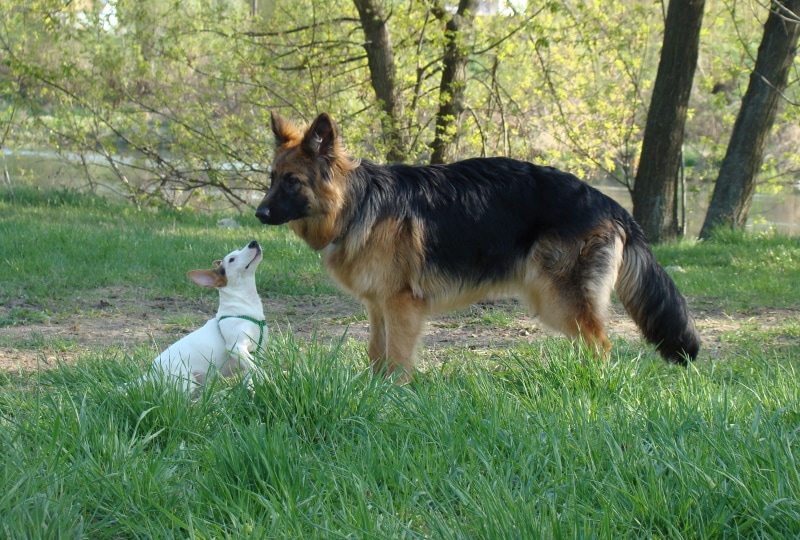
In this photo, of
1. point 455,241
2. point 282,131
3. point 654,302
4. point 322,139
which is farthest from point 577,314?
point 282,131

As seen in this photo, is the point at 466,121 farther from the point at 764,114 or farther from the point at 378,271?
the point at 378,271

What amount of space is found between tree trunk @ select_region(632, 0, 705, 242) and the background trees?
874mm

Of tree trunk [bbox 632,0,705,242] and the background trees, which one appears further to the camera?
the background trees

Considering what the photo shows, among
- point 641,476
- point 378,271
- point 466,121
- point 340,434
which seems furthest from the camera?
point 466,121

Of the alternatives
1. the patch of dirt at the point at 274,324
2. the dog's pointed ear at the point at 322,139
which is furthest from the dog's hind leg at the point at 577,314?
the dog's pointed ear at the point at 322,139

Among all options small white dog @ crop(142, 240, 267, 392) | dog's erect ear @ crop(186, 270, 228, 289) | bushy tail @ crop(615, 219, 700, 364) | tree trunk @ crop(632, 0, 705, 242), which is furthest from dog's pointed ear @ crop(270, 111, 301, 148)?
tree trunk @ crop(632, 0, 705, 242)

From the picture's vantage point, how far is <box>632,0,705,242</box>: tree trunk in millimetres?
11172

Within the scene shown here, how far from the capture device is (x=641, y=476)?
2.95 meters

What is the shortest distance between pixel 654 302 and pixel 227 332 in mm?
2857

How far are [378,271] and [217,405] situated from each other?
6.20 ft

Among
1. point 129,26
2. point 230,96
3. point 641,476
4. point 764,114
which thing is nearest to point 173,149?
point 230,96

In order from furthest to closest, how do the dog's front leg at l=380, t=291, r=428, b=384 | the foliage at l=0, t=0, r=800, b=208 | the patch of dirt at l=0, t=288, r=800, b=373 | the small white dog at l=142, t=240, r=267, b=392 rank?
the foliage at l=0, t=0, r=800, b=208
the patch of dirt at l=0, t=288, r=800, b=373
the dog's front leg at l=380, t=291, r=428, b=384
the small white dog at l=142, t=240, r=267, b=392

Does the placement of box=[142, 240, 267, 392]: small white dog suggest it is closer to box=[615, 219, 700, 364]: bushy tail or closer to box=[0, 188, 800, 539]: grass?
box=[0, 188, 800, 539]: grass

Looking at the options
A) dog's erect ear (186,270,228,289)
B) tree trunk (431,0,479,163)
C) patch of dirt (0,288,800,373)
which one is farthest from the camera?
tree trunk (431,0,479,163)
